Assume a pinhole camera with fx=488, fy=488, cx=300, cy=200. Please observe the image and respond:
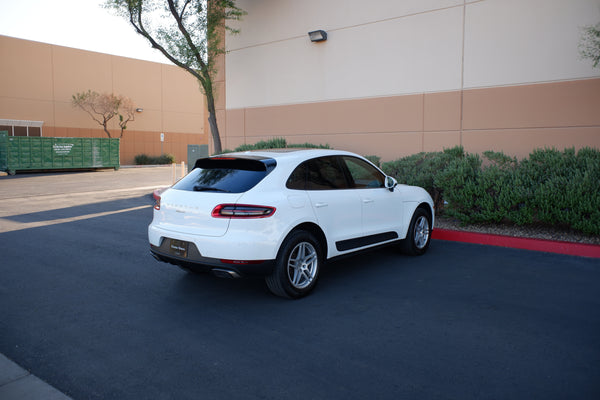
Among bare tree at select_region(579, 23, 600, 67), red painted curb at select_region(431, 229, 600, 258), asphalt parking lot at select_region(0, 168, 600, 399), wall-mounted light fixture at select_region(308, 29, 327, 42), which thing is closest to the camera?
asphalt parking lot at select_region(0, 168, 600, 399)

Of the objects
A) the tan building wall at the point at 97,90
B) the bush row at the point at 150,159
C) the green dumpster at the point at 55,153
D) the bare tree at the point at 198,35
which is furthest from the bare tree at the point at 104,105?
the bare tree at the point at 198,35

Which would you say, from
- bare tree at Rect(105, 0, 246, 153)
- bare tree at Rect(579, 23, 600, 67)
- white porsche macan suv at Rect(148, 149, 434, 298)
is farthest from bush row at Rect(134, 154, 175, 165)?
white porsche macan suv at Rect(148, 149, 434, 298)

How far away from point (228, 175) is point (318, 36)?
9004 millimetres

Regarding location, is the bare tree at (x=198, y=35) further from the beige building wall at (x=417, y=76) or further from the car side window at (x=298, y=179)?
the car side window at (x=298, y=179)

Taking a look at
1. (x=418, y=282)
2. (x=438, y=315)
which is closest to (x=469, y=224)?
(x=418, y=282)

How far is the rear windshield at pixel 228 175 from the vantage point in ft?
16.9

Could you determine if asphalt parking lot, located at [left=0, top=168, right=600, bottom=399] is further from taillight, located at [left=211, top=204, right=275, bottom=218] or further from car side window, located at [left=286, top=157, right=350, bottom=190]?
car side window, located at [left=286, top=157, right=350, bottom=190]

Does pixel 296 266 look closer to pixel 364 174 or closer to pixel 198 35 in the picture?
pixel 364 174


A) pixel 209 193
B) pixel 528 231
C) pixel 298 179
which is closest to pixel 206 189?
pixel 209 193

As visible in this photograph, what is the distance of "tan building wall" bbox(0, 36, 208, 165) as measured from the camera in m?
33.0

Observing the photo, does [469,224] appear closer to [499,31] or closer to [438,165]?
[438,165]

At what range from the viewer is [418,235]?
7.54 meters

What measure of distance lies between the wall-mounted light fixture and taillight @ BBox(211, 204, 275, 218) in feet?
30.8

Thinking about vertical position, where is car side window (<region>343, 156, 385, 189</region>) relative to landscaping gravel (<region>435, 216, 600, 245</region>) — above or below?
above
